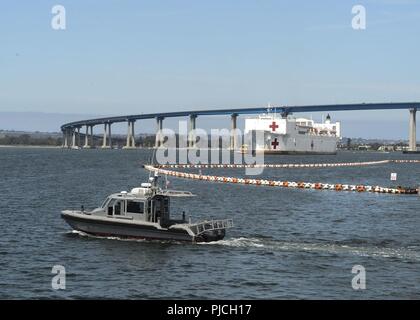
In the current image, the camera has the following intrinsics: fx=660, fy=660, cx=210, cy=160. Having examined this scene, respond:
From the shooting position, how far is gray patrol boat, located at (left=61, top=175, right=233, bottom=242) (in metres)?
33.5

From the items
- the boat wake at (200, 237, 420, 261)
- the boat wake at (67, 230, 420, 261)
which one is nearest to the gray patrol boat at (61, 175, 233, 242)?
the boat wake at (67, 230, 420, 261)

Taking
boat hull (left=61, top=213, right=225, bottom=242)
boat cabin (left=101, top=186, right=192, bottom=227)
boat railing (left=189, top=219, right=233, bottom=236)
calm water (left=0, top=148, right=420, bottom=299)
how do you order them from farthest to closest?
boat cabin (left=101, top=186, right=192, bottom=227) < boat railing (left=189, top=219, right=233, bottom=236) < boat hull (left=61, top=213, right=225, bottom=242) < calm water (left=0, top=148, right=420, bottom=299)

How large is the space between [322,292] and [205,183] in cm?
5664

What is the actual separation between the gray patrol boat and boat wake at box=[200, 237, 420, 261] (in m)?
0.99

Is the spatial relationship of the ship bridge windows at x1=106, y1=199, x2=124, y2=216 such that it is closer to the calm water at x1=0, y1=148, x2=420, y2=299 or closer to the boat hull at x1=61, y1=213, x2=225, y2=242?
the boat hull at x1=61, y1=213, x2=225, y2=242

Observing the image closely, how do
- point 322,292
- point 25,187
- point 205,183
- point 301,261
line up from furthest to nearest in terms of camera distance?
1. point 205,183
2. point 25,187
3. point 301,261
4. point 322,292

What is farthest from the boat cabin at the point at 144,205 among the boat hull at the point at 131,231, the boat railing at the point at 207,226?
the boat railing at the point at 207,226

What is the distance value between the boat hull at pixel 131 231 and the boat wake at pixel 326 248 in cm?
70

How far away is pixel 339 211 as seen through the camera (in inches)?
2040

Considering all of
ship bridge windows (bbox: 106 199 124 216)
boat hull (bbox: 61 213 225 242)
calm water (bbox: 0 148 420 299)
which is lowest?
calm water (bbox: 0 148 420 299)
